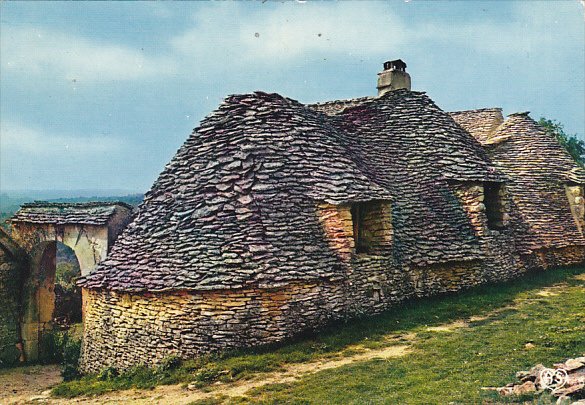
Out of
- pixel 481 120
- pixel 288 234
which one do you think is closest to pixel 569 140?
pixel 481 120

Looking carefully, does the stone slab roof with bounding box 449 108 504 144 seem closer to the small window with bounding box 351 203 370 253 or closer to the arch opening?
the small window with bounding box 351 203 370 253

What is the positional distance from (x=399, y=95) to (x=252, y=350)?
9.84 metres

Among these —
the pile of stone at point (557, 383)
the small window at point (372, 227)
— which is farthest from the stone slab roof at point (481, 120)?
the pile of stone at point (557, 383)

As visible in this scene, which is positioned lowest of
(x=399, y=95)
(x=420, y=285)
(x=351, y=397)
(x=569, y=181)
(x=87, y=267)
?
(x=351, y=397)

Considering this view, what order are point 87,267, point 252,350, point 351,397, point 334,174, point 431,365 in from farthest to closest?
point 87,267 < point 334,174 < point 252,350 < point 431,365 < point 351,397

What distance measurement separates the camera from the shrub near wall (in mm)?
13953

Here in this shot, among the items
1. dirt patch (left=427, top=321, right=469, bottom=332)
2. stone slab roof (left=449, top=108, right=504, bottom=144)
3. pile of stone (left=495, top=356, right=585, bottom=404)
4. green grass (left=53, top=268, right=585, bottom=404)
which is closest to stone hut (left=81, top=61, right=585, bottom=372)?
green grass (left=53, top=268, right=585, bottom=404)

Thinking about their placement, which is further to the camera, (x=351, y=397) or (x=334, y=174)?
(x=334, y=174)

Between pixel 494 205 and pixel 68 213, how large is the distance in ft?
41.6

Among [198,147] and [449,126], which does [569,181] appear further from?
[198,147]

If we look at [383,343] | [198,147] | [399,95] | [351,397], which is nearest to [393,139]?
[399,95]

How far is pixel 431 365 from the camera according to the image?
313 inches

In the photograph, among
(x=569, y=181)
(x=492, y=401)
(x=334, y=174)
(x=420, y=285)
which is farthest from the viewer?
(x=569, y=181)

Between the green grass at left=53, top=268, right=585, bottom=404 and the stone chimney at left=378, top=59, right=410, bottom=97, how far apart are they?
772cm
